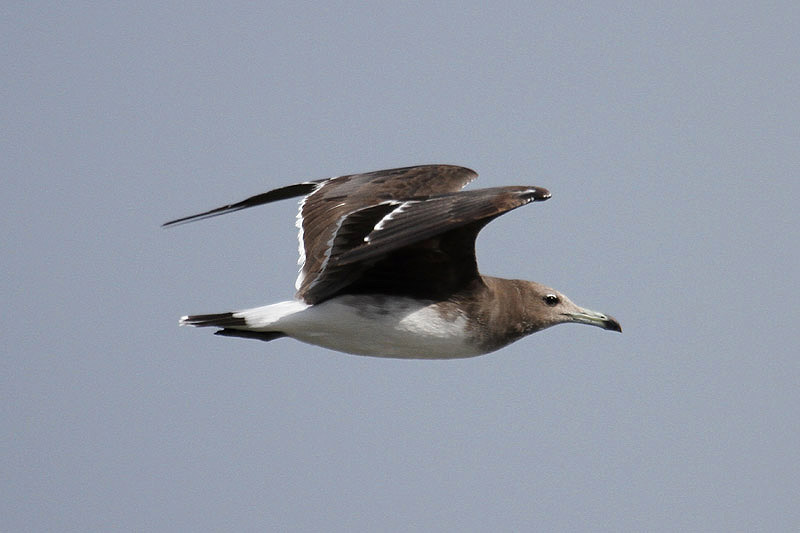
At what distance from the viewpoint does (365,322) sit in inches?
361

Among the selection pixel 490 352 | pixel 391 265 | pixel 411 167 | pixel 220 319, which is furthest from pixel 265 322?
pixel 411 167

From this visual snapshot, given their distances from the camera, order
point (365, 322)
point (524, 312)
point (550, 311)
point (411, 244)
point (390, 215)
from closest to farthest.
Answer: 1. point (390, 215)
2. point (411, 244)
3. point (365, 322)
4. point (524, 312)
5. point (550, 311)

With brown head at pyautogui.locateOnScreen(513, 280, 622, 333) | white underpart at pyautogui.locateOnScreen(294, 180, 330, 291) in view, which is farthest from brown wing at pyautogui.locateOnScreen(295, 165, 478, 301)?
brown head at pyautogui.locateOnScreen(513, 280, 622, 333)

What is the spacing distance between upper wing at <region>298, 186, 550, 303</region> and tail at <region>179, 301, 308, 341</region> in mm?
175

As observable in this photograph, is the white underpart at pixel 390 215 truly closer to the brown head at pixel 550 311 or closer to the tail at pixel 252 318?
the tail at pixel 252 318

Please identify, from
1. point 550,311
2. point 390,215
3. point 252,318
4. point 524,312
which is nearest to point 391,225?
point 390,215

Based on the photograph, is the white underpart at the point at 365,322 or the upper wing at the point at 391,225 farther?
the white underpart at the point at 365,322

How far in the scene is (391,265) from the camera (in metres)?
9.09

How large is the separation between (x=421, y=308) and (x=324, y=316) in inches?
29.5

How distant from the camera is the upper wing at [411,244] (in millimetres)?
7855

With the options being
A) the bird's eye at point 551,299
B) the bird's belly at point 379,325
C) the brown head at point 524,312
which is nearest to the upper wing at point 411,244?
the bird's belly at point 379,325

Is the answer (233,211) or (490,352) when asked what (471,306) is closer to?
(490,352)

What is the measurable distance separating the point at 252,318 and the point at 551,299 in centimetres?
258

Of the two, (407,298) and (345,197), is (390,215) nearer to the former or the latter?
(407,298)
